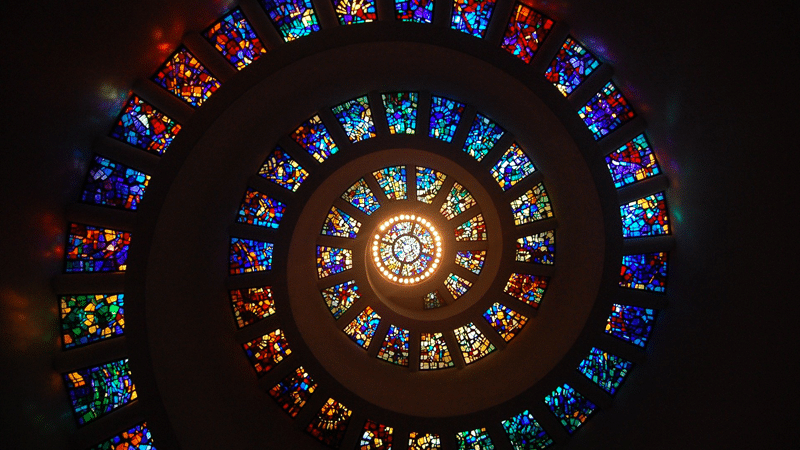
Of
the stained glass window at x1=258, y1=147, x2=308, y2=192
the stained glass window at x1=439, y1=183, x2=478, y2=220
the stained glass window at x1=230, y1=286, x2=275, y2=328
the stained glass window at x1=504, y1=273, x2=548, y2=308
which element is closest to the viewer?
the stained glass window at x1=258, y1=147, x2=308, y2=192

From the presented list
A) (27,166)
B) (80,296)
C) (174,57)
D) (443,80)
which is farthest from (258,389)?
(443,80)

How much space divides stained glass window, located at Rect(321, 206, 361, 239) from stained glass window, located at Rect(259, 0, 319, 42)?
4.11 m

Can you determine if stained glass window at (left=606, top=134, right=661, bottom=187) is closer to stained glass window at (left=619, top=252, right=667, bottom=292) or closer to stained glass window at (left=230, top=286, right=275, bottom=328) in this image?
stained glass window at (left=619, top=252, right=667, bottom=292)

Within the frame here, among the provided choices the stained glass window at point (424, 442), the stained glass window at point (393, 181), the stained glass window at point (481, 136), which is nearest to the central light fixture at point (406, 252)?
the stained glass window at point (393, 181)

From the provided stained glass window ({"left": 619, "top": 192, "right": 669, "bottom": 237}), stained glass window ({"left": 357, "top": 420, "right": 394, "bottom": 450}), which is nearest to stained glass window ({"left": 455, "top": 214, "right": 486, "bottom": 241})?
stained glass window ({"left": 619, "top": 192, "right": 669, "bottom": 237})

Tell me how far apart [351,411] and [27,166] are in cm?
738

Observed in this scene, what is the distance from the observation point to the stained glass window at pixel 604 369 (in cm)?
955

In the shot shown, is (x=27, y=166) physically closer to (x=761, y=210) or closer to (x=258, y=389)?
(x=258, y=389)

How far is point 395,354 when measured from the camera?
11.2m

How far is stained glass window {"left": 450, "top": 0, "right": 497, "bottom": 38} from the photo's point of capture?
7.91m

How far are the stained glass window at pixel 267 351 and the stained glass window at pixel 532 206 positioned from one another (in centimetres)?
589

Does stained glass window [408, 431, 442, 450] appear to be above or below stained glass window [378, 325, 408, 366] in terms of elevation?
below

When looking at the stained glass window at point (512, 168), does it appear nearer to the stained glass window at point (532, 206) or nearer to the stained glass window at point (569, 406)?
the stained glass window at point (532, 206)

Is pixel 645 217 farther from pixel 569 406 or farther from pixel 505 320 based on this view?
pixel 569 406
